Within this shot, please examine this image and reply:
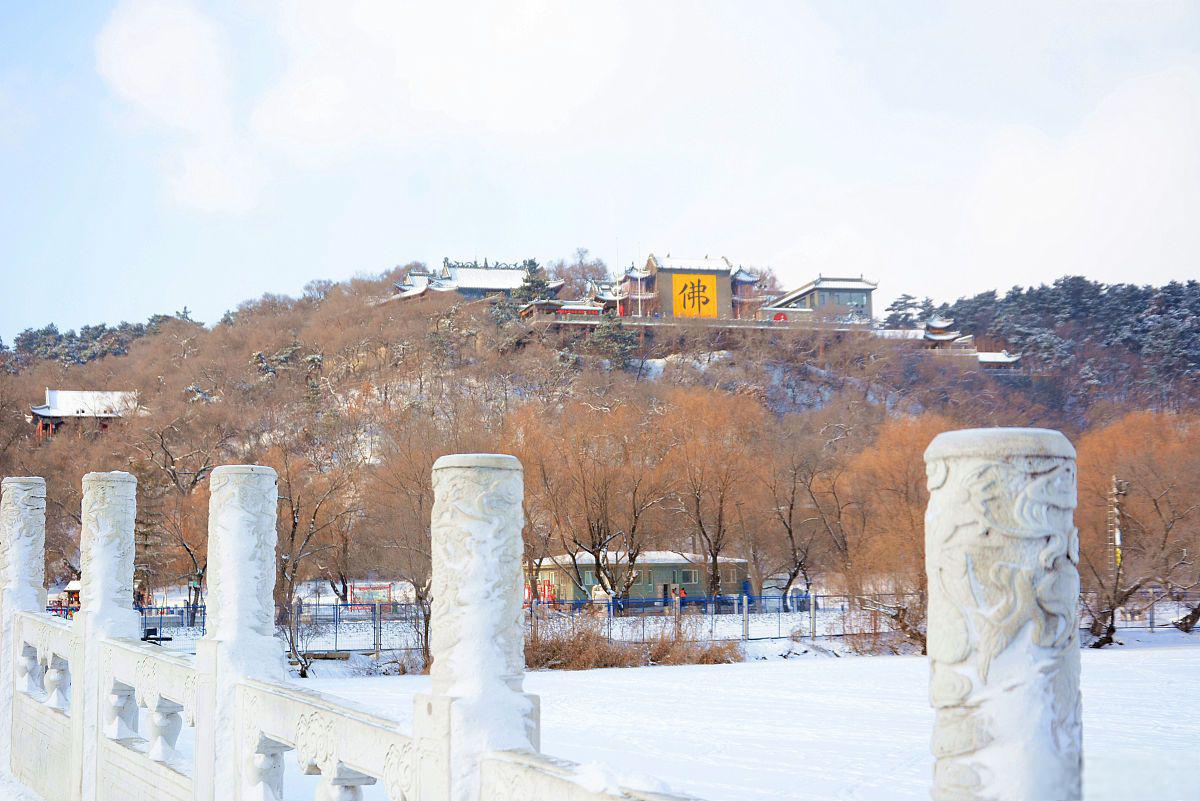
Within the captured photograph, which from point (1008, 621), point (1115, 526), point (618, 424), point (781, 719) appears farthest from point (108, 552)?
point (618, 424)

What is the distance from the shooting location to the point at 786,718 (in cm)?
1243

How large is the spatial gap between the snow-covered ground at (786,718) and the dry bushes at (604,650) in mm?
711

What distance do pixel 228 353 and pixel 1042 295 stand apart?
46.3 metres

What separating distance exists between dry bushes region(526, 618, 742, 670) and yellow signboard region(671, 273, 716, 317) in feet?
145

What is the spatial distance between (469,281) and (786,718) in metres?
57.3

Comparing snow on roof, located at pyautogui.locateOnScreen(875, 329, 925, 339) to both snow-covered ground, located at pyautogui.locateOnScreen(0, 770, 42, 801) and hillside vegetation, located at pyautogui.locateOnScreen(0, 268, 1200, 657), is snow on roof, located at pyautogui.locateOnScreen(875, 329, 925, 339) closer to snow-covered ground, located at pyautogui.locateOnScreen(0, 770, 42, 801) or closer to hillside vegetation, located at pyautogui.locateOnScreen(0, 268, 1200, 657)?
hillside vegetation, located at pyautogui.locateOnScreen(0, 268, 1200, 657)

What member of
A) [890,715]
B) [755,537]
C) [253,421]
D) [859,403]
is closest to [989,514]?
[890,715]

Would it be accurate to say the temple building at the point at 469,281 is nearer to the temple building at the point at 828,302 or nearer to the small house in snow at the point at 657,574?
the temple building at the point at 828,302

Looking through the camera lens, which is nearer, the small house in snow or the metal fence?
the metal fence

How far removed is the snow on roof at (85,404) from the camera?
51.2m

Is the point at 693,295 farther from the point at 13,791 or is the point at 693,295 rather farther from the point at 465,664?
the point at 465,664

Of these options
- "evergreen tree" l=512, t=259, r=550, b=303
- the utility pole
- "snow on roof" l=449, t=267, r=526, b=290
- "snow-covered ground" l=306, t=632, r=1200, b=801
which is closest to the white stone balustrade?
"snow-covered ground" l=306, t=632, r=1200, b=801

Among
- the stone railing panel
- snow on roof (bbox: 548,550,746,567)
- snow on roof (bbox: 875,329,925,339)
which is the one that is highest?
snow on roof (bbox: 875,329,925,339)

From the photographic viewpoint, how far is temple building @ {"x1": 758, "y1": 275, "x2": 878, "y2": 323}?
6419 centimetres
